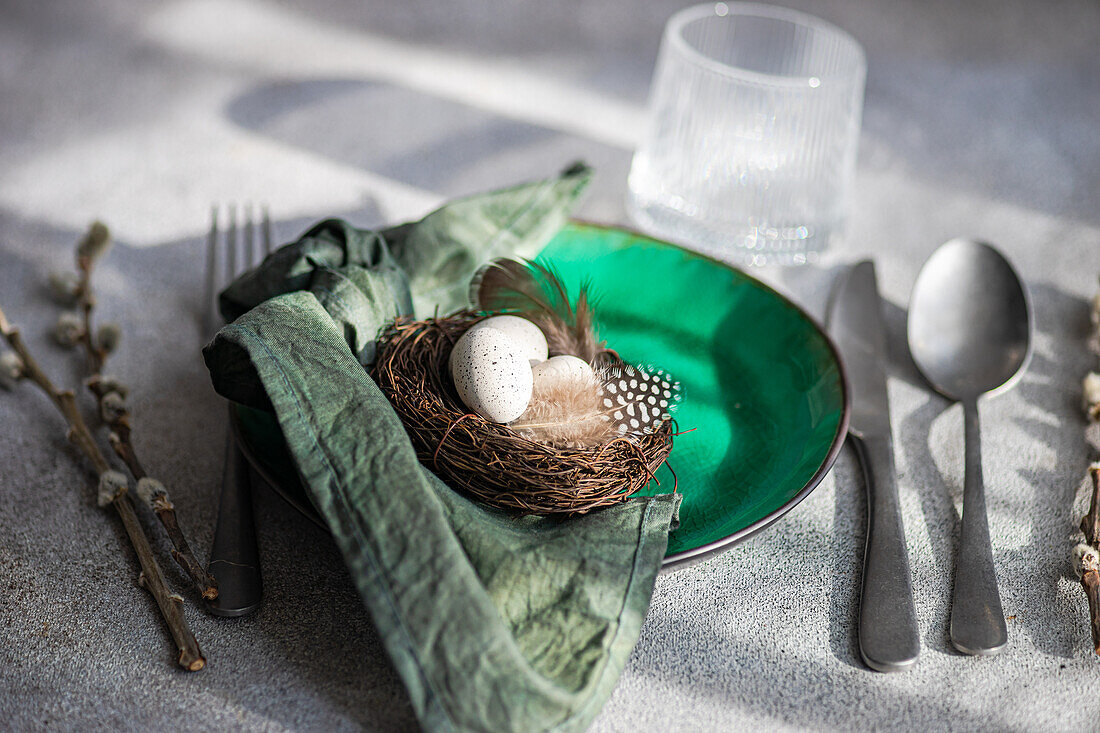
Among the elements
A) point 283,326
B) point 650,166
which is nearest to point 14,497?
point 283,326

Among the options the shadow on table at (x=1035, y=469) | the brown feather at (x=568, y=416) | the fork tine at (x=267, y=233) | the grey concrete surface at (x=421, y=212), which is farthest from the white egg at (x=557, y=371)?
the fork tine at (x=267, y=233)

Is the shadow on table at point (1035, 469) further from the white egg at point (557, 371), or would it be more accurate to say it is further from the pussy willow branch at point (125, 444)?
the pussy willow branch at point (125, 444)

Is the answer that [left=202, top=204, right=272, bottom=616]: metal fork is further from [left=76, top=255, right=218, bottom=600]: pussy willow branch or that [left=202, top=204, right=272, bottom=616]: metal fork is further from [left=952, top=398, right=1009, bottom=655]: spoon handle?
[left=952, top=398, right=1009, bottom=655]: spoon handle

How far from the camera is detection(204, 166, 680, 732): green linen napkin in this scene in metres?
0.35

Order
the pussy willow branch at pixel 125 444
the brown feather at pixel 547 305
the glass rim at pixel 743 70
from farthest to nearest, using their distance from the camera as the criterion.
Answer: the glass rim at pixel 743 70 < the brown feather at pixel 547 305 < the pussy willow branch at pixel 125 444

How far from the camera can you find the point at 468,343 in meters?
0.50

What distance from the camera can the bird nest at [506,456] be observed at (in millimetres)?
450

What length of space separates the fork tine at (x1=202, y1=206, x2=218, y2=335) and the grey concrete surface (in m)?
0.02

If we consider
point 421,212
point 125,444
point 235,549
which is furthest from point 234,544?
point 421,212

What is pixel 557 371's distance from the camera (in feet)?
1.69

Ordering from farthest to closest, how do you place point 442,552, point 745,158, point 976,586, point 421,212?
point 421,212
point 745,158
point 976,586
point 442,552

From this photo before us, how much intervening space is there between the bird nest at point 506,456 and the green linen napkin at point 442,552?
1 cm

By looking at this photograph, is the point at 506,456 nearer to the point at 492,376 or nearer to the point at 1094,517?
the point at 492,376

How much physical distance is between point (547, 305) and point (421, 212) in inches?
13.4
